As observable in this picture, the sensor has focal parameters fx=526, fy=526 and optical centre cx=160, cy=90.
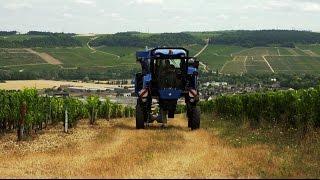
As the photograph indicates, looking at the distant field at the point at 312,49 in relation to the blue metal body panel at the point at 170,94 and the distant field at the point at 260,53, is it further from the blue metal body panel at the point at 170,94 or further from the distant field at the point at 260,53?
the blue metal body panel at the point at 170,94

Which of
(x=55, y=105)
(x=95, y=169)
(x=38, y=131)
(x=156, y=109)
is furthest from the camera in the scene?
(x=55, y=105)

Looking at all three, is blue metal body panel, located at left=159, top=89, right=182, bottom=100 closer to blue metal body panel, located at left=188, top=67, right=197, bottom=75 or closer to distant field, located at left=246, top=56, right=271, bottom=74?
blue metal body panel, located at left=188, top=67, right=197, bottom=75

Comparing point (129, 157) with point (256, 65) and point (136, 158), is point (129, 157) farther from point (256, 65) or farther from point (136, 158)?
point (256, 65)

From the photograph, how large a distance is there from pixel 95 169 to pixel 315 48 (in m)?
188

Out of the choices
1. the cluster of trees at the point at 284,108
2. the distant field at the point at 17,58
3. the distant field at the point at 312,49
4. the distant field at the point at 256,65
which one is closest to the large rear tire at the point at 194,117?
the cluster of trees at the point at 284,108

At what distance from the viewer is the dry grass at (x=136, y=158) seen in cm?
1167

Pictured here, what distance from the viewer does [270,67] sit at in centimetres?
14500

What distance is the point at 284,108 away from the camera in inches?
925

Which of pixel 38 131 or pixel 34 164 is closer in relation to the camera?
pixel 34 164

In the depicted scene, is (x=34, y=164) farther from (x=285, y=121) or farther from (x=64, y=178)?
(x=285, y=121)

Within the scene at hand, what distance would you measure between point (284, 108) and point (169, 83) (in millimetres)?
5353

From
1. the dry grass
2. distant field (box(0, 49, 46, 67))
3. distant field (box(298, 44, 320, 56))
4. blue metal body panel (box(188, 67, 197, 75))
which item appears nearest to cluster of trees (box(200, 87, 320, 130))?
the dry grass

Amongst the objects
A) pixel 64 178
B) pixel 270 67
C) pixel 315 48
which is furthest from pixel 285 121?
pixel 315 48

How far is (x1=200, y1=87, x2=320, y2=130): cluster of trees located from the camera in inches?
785
